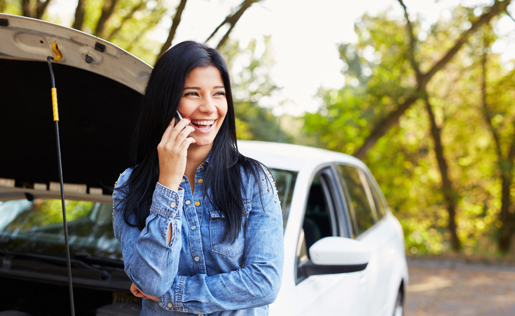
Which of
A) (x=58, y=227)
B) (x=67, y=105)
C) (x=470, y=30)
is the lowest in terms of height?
(x=58, y=227)

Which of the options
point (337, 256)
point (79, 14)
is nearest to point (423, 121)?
point (79, 14)

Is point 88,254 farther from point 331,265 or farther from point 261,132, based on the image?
point 261,132

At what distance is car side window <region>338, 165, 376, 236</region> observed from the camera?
3.45 m

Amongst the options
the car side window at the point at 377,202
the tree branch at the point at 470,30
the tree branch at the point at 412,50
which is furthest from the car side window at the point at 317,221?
the tree branch at the point at 412,50

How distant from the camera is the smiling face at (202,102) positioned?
1584 mm

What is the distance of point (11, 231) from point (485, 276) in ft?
28.7

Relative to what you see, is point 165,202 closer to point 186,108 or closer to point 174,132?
point 174,132

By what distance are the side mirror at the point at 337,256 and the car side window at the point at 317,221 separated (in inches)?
Result: 4.2

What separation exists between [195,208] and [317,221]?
240 cm

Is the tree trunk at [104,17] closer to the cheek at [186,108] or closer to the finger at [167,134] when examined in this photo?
the cheek at [186,108]

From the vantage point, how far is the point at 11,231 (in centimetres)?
299

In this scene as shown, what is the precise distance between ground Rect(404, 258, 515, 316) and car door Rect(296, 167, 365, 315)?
11.4 ft

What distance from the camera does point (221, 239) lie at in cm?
154

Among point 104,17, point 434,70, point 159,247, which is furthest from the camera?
point 434,70
